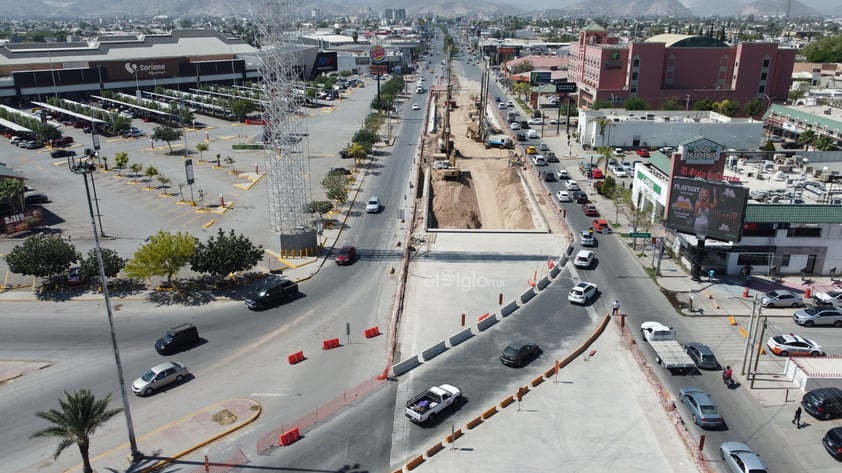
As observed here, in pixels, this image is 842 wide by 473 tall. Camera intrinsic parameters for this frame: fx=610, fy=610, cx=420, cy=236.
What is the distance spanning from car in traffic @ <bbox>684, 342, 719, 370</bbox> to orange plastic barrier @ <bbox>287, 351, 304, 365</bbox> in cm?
2129

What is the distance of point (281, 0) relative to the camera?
1754 inches

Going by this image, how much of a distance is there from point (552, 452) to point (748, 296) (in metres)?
23.5

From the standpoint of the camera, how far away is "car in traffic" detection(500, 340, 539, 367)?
106ft

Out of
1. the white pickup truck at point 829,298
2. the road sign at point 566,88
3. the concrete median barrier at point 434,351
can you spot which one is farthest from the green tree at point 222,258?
the road sign at point 566,88

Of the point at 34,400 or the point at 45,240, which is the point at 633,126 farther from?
the point at 34,400

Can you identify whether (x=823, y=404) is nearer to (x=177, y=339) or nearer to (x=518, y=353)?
(x=518, y=353)

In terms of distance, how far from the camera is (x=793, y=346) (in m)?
34.1

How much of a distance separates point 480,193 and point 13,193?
1878 inches

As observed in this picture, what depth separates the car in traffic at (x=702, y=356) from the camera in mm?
32531

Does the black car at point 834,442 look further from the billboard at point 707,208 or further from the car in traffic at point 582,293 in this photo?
the billboard at point 707,208

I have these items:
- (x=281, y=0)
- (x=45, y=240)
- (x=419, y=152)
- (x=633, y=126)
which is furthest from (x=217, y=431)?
(x=633, y=126)

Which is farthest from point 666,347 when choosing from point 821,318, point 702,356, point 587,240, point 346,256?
point 346,256

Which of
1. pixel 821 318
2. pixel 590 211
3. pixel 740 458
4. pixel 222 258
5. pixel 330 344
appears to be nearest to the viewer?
pixel 740 458

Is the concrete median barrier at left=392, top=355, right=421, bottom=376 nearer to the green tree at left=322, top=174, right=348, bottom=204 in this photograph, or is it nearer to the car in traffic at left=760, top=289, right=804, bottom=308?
the car in traffic at left=760, top=289, right=804, bottom=308
